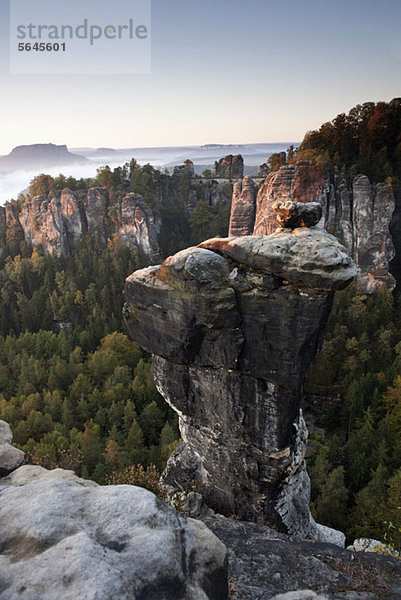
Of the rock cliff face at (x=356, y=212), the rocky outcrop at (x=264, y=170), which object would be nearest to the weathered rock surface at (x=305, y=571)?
the rock cliff face at (x=356, y=212)

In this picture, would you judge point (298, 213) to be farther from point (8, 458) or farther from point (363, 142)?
point (363, 142)

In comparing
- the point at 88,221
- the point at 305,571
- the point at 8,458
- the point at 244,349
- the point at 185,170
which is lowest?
the point at 305,571

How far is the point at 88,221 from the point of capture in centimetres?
6588

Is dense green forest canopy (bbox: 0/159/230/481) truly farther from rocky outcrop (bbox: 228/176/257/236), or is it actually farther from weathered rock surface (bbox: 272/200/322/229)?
rocky outcrop (bbox: 228/176/257/236)

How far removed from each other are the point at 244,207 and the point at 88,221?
28.7 m

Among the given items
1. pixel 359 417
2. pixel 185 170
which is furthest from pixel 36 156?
pixel 359 417

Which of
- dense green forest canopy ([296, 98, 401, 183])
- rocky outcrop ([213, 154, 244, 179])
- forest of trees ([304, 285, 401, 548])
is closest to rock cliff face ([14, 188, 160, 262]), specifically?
rocky outcrop ([213, 154, 244, 179])

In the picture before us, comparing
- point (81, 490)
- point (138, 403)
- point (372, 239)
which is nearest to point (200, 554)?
point (81, 490)

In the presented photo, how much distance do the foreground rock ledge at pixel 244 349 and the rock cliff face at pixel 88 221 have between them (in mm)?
49149

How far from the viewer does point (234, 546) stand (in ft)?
36.3

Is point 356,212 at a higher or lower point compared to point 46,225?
higher

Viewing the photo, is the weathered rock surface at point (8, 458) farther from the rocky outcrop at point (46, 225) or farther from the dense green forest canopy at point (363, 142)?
the rocky outcrop at point (46, 225)

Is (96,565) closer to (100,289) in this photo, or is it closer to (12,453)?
(12,453)

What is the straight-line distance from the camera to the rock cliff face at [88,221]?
207 ft
